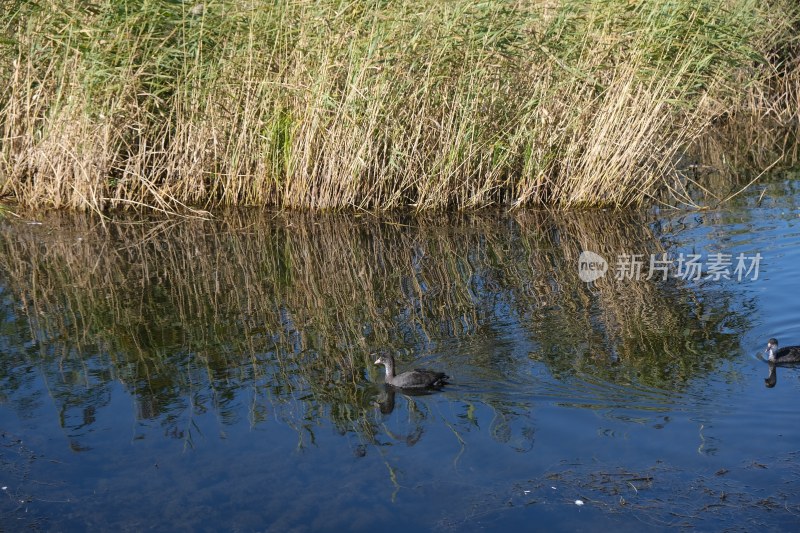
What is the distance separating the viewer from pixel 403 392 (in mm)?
6684

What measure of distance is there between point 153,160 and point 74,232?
1440mm

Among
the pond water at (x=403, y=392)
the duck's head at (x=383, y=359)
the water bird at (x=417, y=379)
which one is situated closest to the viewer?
the pond water at (x=403, y=392)

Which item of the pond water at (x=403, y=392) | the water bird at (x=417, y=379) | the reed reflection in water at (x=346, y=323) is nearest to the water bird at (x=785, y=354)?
the pond water at (x=403, y=392)

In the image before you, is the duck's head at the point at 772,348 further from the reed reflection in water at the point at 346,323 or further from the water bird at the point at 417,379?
the water bird at the point at 417,379

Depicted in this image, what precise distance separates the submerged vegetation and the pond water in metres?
1.05

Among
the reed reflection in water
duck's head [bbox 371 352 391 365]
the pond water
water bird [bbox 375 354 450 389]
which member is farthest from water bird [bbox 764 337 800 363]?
duck's head [bbox 371 352 391 365]

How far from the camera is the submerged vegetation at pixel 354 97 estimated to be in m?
11.2

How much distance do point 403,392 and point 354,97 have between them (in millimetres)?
5327

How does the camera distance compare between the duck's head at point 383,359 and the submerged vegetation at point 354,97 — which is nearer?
the duck's head at point 383,359

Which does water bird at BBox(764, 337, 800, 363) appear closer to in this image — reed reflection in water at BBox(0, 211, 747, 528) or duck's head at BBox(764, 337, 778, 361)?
duck's head at BBox(764, 337, 778, 361)

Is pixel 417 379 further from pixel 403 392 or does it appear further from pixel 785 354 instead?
pixel 785 354

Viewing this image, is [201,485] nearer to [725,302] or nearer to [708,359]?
[708,359]

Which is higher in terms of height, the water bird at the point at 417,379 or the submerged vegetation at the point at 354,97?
the submerged vegetation at the point at 354,97

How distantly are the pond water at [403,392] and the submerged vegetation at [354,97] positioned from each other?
105 centimetres
